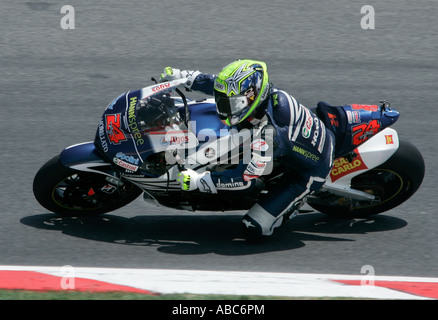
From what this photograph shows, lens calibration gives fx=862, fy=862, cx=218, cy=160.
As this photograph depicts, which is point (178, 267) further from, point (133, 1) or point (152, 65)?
point (133, 1)

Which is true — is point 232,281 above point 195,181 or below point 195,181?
below

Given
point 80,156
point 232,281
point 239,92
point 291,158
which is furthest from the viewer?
Result: point 80,156

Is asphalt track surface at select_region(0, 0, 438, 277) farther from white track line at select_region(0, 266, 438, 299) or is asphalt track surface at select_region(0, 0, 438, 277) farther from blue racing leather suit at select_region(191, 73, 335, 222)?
blue racing leather suit at select_region(191, 73, 335, 222)

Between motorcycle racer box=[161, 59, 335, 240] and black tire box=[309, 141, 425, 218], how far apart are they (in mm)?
506

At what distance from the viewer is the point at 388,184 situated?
7.14 m

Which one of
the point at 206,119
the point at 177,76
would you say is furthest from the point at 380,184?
the point at 177,76

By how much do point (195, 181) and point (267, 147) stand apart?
0.59m

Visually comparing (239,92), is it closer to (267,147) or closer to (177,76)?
(267,147)

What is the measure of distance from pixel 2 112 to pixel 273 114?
376 centimetres

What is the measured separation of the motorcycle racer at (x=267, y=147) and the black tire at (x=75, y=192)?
0.88 metres

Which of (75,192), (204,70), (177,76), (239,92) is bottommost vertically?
(75,192)

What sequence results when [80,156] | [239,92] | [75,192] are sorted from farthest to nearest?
[75,192]
[80,156]
[239,92]

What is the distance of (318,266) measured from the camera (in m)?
6.50

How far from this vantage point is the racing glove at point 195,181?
251 inches
